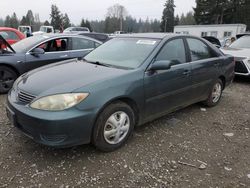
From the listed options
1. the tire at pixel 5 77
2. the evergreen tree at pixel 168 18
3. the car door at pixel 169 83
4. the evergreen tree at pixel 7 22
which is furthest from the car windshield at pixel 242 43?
the evergreen tree at pixel 7 22

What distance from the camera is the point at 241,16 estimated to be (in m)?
43.9

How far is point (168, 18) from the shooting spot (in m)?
65.6

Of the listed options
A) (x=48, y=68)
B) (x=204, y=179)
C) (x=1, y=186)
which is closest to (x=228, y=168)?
(x=204, y=179)

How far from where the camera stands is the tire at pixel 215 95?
16.0 ft

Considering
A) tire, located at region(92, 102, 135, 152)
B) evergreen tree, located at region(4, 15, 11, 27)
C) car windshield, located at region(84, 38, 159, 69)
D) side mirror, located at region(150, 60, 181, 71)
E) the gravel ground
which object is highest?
evergreen tree, located at region(4, 15, 11, 27)

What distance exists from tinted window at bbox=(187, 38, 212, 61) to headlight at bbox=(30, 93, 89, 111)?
2345mm

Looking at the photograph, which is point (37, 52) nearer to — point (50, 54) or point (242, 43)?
point (50, 54)

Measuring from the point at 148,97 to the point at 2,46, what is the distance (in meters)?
3.90

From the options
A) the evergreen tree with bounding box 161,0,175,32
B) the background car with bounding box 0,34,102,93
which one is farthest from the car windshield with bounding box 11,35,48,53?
the evergreen tree with bounding box 161,0,175,32

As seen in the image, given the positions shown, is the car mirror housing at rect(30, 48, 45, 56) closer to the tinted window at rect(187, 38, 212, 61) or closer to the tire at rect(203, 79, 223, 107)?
the tinted window at rect(187, 38, 212, 61)

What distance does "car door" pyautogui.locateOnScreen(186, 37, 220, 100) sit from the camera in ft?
13.9

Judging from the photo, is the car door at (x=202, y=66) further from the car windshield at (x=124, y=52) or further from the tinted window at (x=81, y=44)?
the tinted window at (x=81, y=44)

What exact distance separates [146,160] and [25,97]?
1.67m

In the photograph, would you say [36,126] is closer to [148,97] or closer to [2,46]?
[148,97]
